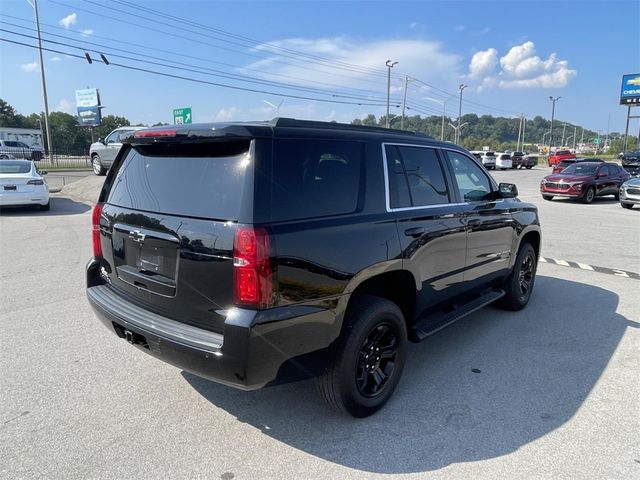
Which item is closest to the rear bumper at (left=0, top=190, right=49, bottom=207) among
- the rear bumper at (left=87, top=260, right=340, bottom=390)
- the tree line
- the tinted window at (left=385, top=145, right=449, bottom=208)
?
the rear bumper at (left=87, top=260, right=340, bottom=390)

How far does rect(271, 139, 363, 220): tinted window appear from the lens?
2.64 m

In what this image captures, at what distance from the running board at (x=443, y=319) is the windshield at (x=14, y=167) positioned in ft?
43.7

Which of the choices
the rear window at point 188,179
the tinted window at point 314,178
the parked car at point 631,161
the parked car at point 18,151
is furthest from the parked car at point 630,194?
the parked car at point 18,151

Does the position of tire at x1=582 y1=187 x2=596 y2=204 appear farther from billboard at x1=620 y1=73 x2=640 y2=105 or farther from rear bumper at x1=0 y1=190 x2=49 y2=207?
billboard at x1=620 y1=73 x2=640 y2=105

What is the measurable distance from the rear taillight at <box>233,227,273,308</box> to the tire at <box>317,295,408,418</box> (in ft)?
2.36

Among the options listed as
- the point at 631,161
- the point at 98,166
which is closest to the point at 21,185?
the point at 98,166

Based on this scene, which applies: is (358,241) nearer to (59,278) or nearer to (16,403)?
(16,403)

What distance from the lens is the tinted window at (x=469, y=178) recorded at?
4.34 m

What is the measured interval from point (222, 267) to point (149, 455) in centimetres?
123

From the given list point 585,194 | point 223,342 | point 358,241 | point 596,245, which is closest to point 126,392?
point 223,342

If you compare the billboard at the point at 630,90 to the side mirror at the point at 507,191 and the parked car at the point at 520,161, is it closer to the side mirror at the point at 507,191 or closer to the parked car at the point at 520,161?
the parked car at the point at 520,161

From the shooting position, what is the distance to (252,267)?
8.05 feet

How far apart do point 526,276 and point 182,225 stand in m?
4.50

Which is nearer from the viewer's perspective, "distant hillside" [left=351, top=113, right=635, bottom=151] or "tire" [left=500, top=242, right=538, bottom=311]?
"tire" [left=500, top=242, right=538, bottom=311]
